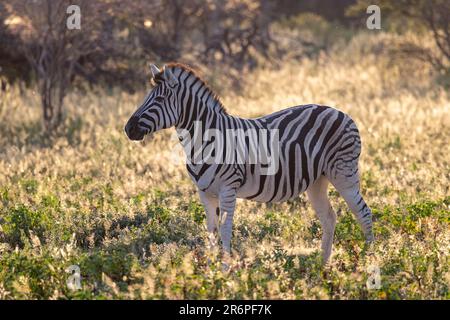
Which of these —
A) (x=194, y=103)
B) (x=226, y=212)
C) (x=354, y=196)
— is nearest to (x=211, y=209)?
(x=226, y=212)

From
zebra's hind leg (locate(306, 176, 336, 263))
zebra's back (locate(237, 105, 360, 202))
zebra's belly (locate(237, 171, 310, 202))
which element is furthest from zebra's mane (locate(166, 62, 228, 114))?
zebra's hind leg (locate(306, 176, 336, 263))

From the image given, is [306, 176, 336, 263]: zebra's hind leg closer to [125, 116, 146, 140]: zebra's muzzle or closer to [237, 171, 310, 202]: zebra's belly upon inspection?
[237, 171, 310, 202]: zebra's belly

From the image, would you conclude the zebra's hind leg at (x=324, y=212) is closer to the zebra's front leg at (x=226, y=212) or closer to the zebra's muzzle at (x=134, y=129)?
the zebra's front leg at (x=226, y=212)

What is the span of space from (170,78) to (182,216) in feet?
8.21

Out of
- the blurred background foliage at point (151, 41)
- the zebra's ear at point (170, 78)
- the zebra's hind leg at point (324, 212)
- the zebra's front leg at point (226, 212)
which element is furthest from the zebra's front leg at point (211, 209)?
the blurred background foliage at point (151, 41)

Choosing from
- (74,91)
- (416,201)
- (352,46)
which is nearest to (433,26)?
(352,46)

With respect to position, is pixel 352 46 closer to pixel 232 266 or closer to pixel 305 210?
pixel 305 210

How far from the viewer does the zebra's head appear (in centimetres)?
797

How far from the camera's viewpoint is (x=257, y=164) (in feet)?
27.4

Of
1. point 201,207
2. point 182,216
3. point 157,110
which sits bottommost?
point 182,216

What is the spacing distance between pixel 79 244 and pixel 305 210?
9.94ft

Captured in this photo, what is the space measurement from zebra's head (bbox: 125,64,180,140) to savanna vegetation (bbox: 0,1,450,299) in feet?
3.86

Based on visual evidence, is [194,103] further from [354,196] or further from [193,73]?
[354,196]

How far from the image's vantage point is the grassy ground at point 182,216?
24.2 feet
